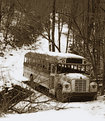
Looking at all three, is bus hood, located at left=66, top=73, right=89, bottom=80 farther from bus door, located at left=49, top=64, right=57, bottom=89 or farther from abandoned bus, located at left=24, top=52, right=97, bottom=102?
bus door, located at left=49, top=64, right=57, bottom=89

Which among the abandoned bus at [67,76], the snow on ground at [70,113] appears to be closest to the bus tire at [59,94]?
the abandoned bus at [67,76]

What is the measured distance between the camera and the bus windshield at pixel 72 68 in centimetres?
1498

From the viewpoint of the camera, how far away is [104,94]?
53.5 ft

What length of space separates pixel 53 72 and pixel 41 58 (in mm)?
2288

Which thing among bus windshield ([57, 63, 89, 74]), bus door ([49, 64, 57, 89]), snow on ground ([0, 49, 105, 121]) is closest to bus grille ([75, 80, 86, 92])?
snow on ground ([0, 49, 105, 121])

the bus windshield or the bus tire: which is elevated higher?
the bus windshield

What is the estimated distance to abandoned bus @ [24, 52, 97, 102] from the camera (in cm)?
1392

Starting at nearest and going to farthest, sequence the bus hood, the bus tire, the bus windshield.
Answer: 1. the bus tire
2. the bus hood
3. the bus windshield

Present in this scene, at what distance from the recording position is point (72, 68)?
1514cm

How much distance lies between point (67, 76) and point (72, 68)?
1.11 meters

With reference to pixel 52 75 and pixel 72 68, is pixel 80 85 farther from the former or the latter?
pixel 52 75

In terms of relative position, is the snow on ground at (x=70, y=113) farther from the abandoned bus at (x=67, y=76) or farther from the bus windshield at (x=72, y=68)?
the bus windshield at (x=72, y=68)

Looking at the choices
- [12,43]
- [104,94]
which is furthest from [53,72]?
[12,43]

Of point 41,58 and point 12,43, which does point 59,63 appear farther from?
point 12,43
